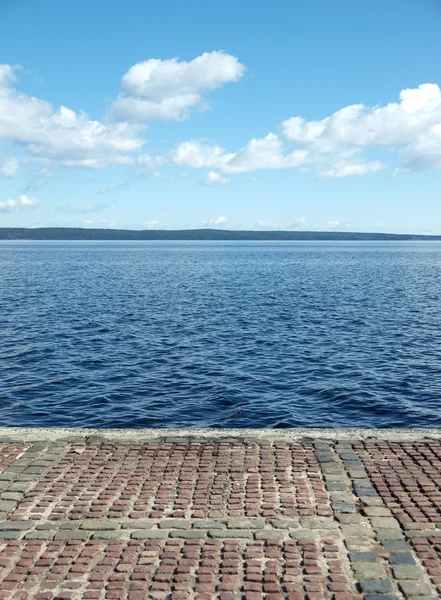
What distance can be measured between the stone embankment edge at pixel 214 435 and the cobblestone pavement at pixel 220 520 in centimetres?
21

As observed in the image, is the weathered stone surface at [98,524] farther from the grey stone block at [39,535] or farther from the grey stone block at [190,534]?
the grey stone block at [190,534]

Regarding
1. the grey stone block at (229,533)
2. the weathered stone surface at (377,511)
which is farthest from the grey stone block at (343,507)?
the grey stone block at (229,533)

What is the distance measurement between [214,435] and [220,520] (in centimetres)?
340

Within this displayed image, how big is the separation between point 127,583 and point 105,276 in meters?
62.0

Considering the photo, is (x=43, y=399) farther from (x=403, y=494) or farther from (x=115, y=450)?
(x=403, y=494)

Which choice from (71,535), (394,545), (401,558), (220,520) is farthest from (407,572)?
(71,535)

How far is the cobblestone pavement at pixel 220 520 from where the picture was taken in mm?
6352

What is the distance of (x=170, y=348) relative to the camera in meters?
25.0

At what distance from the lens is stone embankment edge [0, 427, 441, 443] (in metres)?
10.9

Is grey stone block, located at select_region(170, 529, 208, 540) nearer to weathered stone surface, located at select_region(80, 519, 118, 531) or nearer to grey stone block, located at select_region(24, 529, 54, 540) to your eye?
weathered stone surface, located at select_region(80, 519, 118, 531)

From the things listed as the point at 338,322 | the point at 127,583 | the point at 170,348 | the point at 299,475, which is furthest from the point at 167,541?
the point at 338,322

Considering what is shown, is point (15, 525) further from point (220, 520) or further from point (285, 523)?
point (285, 523)

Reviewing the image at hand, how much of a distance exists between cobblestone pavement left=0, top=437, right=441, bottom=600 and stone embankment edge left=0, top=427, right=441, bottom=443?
0.21 metres

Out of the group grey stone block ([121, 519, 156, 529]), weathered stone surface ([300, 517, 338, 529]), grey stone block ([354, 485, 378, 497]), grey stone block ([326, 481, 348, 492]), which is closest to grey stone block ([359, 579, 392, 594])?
weathered stone surface ([300, 517, 338, 529])
